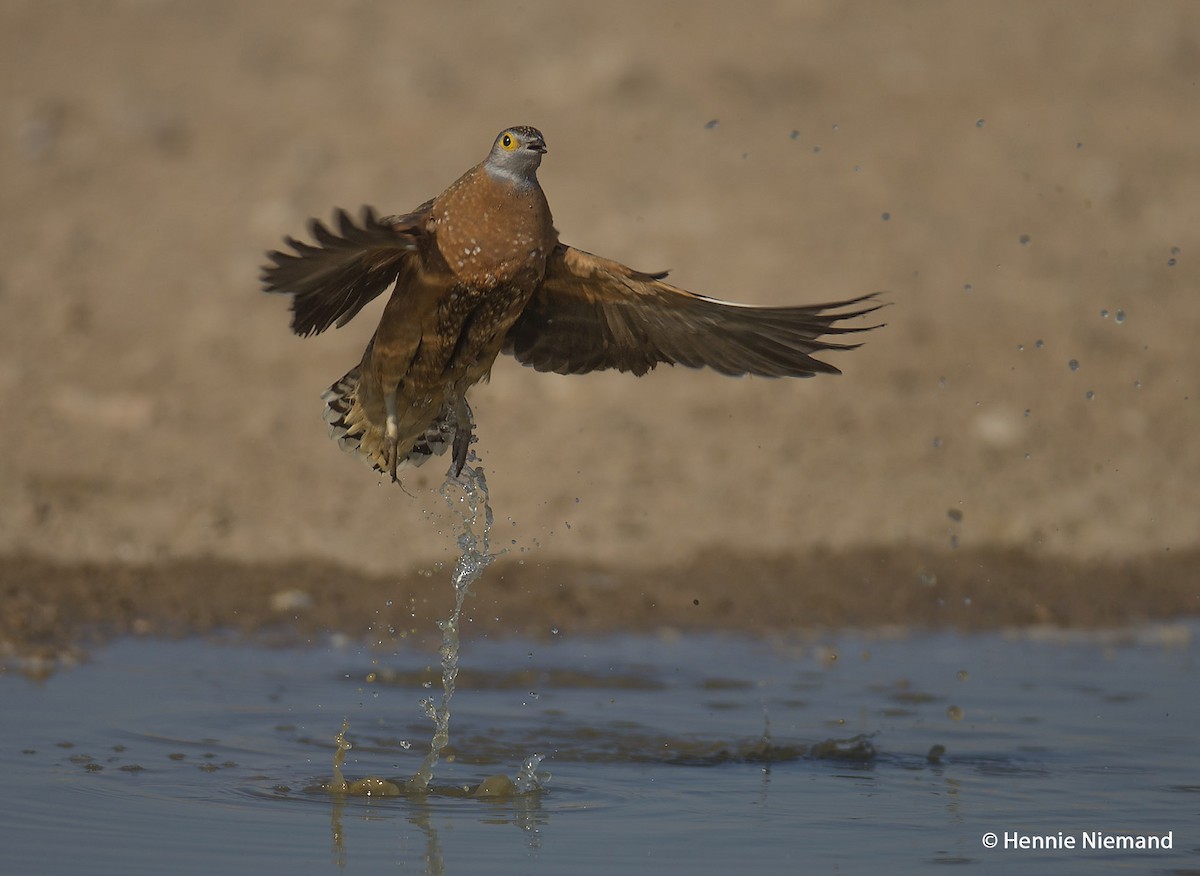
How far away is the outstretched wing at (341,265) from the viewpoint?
217 inches

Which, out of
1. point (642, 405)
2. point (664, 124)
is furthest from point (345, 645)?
point (664, 124)

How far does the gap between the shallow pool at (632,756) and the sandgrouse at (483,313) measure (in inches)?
44.4

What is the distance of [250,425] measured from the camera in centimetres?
1027

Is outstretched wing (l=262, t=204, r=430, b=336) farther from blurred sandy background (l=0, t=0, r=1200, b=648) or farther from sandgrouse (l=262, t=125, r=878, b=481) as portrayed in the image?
blurred sandy background (l=0, t=0, r=1200, b=648)

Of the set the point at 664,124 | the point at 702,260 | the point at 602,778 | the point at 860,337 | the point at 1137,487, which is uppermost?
the point at 664,124

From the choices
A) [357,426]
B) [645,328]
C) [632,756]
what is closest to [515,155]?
→ [645,328]

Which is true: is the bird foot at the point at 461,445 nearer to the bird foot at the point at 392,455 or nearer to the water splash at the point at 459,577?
the water splash at the point at 459,577

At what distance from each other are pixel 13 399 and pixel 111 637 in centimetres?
287

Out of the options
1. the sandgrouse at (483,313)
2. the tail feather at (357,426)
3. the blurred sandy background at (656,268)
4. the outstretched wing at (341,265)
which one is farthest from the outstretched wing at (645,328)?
the blurred sandy background at (656,268)

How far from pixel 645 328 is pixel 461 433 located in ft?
2.54

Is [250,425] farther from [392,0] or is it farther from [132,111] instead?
[392,0]

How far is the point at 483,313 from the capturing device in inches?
249

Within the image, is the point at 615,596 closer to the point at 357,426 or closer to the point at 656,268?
the point at 357,426

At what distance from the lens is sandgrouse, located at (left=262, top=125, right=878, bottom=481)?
6129 millimetres
